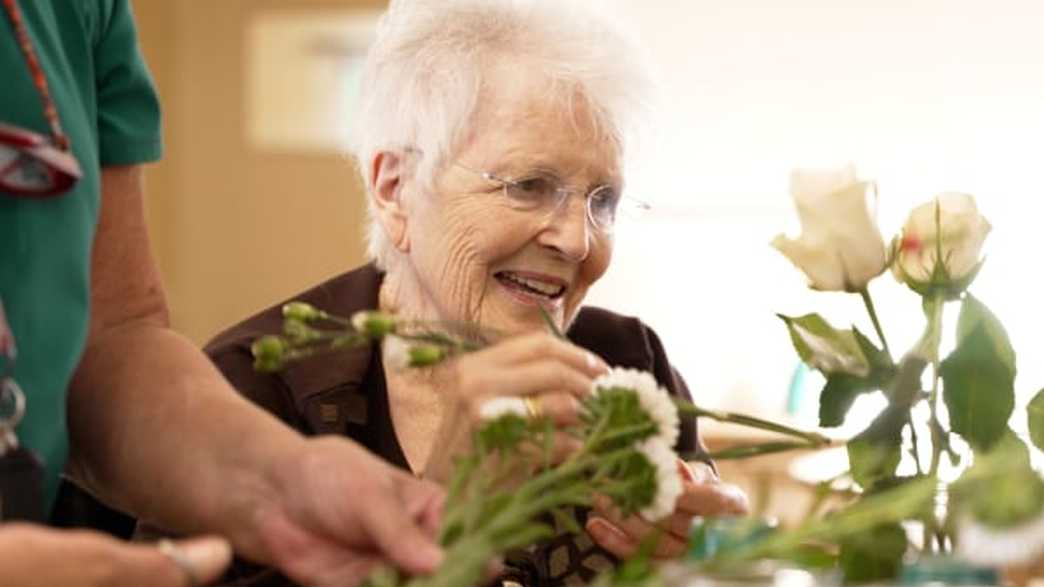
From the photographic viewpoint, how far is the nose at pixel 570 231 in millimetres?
1935

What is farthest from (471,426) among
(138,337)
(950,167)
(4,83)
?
(950,167)

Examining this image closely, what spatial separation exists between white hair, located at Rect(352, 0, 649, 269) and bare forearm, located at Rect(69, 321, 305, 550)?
0.76 metres

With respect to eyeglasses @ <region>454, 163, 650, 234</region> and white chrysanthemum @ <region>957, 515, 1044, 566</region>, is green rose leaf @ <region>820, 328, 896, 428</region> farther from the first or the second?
eyeglasses @ <region>454, 163, 650, 234</region>

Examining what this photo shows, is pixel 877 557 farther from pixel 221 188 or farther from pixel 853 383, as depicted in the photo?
pixel 221 188

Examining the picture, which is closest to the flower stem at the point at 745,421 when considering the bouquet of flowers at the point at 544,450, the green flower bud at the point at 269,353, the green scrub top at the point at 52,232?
the bouquet of flowers at the point at 544,450

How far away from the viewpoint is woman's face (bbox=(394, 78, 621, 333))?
6.34 feet

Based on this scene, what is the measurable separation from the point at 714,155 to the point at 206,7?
6.45 ft

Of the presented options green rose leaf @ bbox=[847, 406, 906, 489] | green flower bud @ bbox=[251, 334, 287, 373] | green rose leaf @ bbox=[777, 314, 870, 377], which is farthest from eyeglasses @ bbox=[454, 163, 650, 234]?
green flower bud @ bbox=[251, 334, 287, 373]

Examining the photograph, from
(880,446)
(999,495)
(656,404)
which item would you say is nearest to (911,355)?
(880,446)

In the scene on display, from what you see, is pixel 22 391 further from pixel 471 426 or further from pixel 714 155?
pixel 714 155

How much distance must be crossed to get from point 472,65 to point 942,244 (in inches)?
31.2

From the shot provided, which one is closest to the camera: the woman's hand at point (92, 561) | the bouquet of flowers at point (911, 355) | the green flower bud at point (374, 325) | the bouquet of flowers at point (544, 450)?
the woman's hand at point (92, 561)

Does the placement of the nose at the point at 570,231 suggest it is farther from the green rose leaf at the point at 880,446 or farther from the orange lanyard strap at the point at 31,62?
the orange lanyard strap at the point at 31,62

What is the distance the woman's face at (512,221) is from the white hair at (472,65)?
2 centimetres
